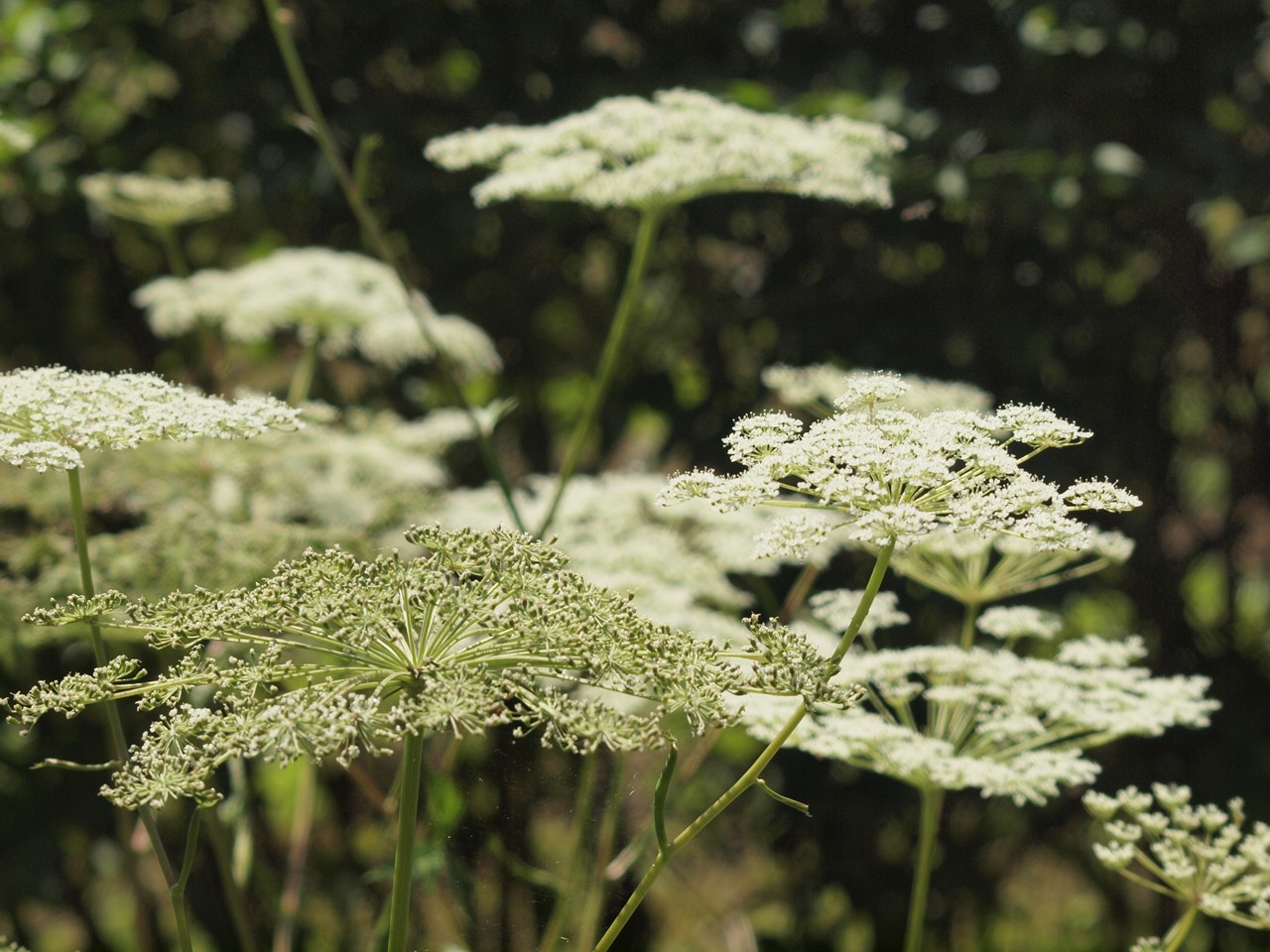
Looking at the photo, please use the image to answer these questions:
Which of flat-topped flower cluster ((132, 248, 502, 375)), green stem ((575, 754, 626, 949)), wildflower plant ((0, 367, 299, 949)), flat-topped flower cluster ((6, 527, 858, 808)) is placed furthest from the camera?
flat-topped flower cluster ((132, 248, 502, 375))

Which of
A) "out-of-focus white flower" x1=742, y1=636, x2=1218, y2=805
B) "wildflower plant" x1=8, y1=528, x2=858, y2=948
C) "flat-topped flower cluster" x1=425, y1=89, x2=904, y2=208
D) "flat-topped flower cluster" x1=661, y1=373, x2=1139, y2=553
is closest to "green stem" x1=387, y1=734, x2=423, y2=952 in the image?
"wildflower plant" x1=8, y1=528, x2=858, y2=948

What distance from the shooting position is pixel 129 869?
2.89 metres

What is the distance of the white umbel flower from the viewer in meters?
1.06

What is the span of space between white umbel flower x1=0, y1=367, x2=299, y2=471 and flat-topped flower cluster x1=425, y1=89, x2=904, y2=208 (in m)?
0.86

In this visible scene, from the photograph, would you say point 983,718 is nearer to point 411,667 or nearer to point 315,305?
point 411,667

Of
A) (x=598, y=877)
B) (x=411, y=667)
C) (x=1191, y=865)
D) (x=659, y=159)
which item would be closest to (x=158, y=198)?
(x=659, y=159)

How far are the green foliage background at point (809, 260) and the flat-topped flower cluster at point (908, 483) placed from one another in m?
2.09

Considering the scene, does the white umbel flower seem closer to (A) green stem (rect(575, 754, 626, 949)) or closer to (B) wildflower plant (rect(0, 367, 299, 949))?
(B) wildflower plant (rect(0, 367, 299, 949))

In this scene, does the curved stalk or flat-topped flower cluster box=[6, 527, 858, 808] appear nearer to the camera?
flat-topped flower cluster box=[6, 527, 858, 808]

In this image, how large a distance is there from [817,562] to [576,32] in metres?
2.10

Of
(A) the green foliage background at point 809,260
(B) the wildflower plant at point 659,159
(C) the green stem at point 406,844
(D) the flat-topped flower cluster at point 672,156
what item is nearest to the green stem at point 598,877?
(B) the wildflower plant at point 659,159

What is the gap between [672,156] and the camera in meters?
1.86

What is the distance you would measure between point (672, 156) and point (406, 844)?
4.08 feet

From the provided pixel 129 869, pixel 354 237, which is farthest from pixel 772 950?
pixel 354 237
